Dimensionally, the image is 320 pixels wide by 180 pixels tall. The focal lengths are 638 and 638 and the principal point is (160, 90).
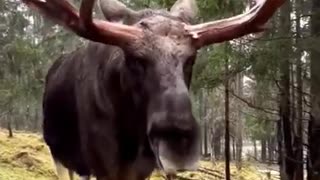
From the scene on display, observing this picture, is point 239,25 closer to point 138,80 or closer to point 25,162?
point 138,80

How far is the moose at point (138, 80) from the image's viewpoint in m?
3.39

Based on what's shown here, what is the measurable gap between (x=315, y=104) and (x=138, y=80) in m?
5.25

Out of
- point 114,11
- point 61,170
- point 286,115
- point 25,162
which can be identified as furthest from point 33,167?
point 114,11

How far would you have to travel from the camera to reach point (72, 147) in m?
5.37

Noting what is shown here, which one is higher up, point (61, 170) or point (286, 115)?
point (286, 115)

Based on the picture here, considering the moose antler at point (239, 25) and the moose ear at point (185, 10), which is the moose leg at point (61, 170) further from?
the moose antler at point (239, 25)

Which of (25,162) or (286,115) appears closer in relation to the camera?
(286,115)

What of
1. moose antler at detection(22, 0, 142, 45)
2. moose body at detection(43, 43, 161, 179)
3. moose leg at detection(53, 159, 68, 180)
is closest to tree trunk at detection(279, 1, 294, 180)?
moose leg at detection(53, 159, 68, 180)

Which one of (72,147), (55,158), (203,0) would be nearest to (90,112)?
(72,147)

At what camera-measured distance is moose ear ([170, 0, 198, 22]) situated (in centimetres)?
409

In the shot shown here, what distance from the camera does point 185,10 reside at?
418 centimetres

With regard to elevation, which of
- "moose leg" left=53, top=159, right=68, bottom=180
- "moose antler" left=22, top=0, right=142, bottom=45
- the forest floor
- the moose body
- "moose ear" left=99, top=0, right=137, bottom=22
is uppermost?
"moose ear" left=99, top=0, right=137, bottom=22

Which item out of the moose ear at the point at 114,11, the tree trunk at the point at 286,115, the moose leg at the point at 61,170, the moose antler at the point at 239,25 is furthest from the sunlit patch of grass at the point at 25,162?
the moose antler at the point at 239,25

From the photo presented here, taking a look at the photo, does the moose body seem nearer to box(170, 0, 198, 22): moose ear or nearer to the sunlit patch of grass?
box(170, 0, 198, 22): moose ear
